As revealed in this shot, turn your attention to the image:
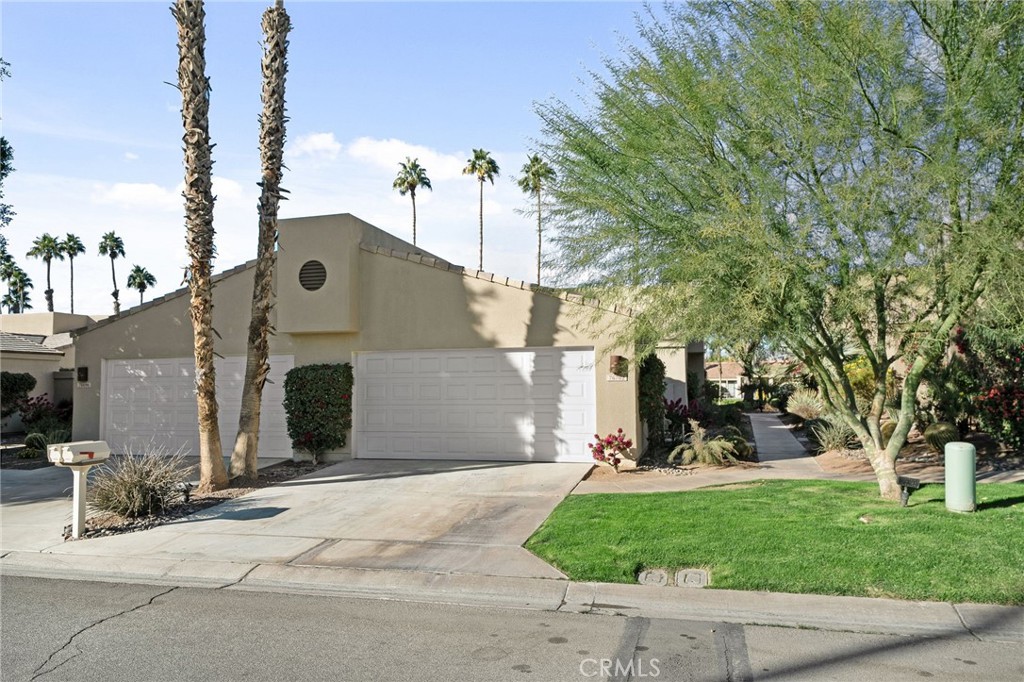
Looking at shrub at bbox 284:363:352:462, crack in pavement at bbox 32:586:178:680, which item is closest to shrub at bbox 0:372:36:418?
shrub at bbox 284:363:352:462

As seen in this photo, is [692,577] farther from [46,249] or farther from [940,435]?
[46,249]

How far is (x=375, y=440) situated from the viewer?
15.1 meters

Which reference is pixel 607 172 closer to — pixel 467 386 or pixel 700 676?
pixel 467 386

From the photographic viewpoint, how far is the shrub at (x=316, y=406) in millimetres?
14516

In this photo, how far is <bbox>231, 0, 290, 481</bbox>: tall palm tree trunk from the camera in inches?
493

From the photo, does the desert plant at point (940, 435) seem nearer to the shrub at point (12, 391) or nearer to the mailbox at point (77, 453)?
the mailbox at point (77, 453)

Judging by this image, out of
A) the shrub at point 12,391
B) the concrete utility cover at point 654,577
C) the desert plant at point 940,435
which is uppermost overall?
the shrub at point 12,391

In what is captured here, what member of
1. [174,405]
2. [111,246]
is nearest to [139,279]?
[111,246]

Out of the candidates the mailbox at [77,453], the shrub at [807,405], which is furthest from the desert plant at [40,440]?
the shrub at [807,405]

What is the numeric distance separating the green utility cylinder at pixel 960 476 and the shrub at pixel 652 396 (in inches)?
225

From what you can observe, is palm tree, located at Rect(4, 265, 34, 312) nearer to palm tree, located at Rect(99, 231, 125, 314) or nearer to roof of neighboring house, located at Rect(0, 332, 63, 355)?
palm tree, located at Rect(99, 231, 125, 314)

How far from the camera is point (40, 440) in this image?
1728 centimetres

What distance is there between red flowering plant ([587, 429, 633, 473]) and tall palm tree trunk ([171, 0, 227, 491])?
20.9 feet

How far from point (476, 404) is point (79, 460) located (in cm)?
718
